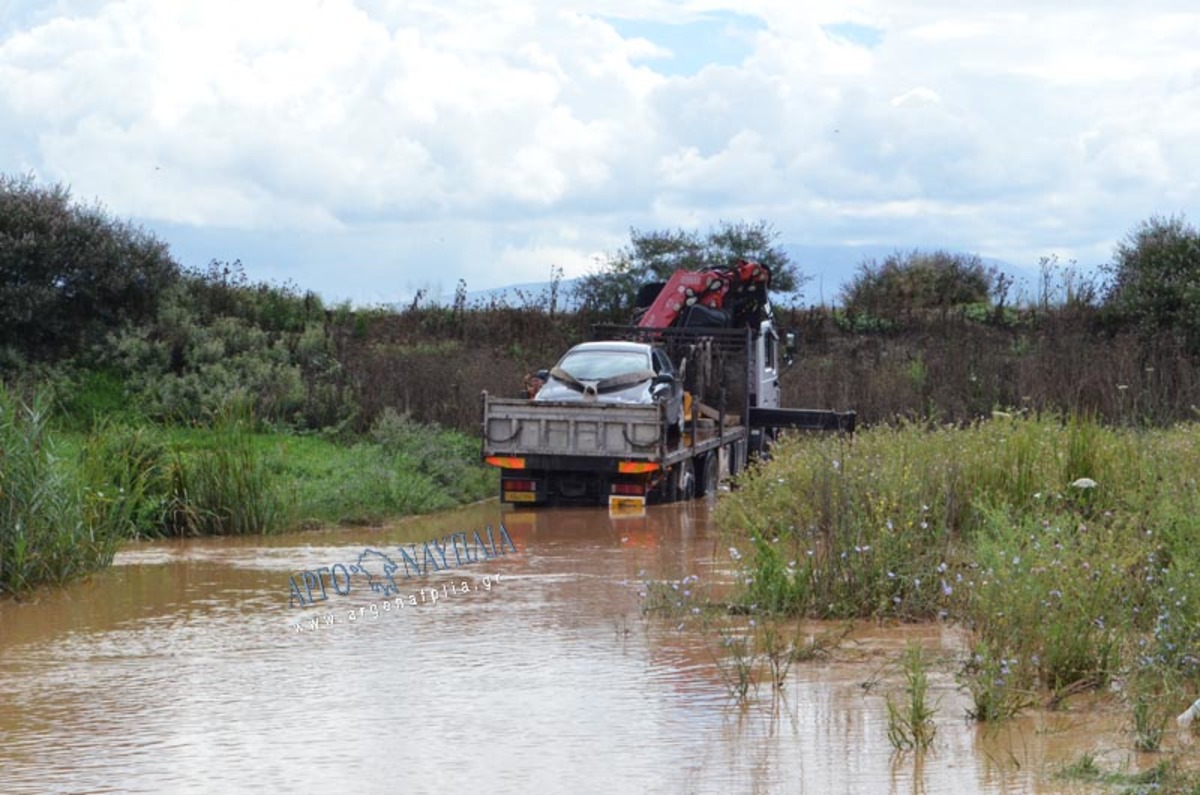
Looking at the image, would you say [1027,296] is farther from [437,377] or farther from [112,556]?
[112,556]

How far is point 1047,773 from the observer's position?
7117 millimetres

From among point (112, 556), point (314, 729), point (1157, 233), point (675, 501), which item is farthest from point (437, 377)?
point (314, 729)

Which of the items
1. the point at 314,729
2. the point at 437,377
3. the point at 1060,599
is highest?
the point at 437,377

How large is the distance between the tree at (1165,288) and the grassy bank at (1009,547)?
19.6 metres

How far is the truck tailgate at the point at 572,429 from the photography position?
19562mm

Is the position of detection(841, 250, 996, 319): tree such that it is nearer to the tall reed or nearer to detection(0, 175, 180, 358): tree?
detection(0, 175, 180, 358): tree

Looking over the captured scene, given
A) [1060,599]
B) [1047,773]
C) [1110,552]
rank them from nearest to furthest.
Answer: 1. [1047,773]
2. [1060,599]
3. [1110,552]

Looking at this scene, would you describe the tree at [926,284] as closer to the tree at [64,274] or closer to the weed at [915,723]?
the tree at [64,274]

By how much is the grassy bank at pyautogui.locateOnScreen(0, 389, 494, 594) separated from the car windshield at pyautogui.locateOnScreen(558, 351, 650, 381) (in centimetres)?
240

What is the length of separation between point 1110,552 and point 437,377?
826 inches

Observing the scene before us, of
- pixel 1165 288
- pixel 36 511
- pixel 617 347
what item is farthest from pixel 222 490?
pixel 1165 288

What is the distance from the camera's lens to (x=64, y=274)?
98.6 ft
